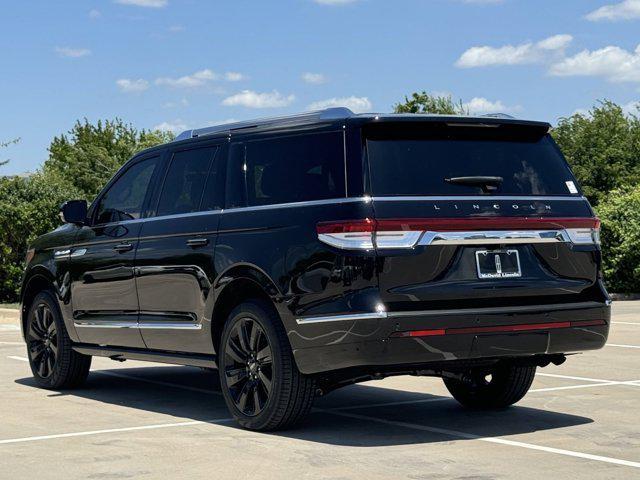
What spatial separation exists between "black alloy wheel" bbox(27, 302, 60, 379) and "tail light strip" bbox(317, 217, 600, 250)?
14.0 ft

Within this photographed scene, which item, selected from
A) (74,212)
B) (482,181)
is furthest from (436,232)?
(74,212)

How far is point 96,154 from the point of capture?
7619cm

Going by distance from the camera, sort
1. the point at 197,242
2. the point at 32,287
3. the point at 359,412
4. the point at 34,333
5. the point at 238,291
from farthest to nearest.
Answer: the point at 32,287
the point at 34,333
the point at 359,412
the point at 197,242
the point at 238,291

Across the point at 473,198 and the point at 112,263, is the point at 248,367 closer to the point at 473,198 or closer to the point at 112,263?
the point at 473,198

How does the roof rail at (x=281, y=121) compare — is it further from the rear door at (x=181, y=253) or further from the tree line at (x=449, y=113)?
the tree line at (x=449, y=113)

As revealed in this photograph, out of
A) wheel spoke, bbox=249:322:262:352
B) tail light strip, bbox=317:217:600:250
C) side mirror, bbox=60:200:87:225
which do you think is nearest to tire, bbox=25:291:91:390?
side mirror, bbox=60:200:87:225

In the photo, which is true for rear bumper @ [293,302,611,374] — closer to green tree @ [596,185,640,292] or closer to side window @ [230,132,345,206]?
side window @ [230,132,345,206]

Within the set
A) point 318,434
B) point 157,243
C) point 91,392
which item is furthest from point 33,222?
point 318,434

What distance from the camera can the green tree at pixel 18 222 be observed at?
77.6 ft

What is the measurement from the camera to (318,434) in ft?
26.3

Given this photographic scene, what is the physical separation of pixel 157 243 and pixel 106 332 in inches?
45.7

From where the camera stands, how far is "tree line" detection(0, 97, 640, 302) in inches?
940

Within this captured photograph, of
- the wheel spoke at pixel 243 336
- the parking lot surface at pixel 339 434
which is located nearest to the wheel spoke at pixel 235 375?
the wheel spoke at pixel 243 336

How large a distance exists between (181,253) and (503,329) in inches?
102
